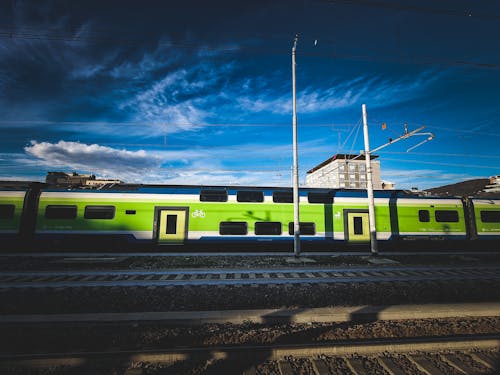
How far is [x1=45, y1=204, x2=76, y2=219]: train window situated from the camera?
411 inches

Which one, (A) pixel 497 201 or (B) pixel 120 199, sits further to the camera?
(A) pixel 497 201

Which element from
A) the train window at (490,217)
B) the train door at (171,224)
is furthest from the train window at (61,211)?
the train window at (490,217)

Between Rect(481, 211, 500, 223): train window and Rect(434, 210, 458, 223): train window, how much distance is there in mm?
1761

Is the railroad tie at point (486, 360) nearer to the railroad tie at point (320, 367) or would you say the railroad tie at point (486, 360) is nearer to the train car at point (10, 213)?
the railroad tie at point (320, 367)

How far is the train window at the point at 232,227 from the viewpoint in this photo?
1106 cm

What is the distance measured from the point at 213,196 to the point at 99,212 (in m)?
5.61

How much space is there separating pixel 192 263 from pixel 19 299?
4.92 m

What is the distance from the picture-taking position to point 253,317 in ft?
13.1

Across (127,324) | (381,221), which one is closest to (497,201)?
(381,221)

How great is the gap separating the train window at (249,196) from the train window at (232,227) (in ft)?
3.98

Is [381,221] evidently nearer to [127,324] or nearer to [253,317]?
[253,317]

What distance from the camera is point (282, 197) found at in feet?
38.2

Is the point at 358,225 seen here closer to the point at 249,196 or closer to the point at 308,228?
the point at 308,228

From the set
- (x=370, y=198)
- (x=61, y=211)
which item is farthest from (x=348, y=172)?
(x=61, y=211)
